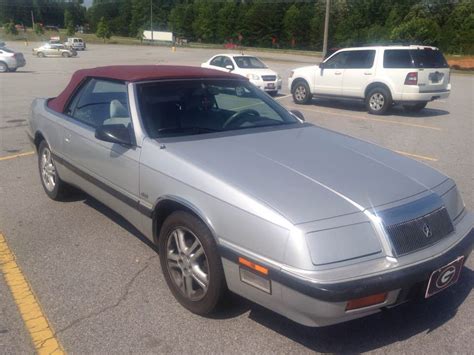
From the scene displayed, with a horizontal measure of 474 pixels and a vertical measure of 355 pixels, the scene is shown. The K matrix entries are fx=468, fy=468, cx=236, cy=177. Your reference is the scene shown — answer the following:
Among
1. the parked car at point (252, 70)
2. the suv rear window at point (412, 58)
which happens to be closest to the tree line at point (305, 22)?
the parked car at point (252, 70)

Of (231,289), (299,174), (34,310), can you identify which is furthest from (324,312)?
(34,310)

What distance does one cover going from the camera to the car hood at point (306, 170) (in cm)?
266

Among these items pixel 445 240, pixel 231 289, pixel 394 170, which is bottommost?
pixel 231 289

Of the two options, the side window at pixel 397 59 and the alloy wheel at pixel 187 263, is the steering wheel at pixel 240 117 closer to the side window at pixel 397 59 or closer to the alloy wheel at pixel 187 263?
the alloy wheel at pixel 187 263

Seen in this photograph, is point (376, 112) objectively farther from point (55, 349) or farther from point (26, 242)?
point (55, 349)

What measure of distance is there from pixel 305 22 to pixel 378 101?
65.6 meters

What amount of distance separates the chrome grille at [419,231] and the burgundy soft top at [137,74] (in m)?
2.24

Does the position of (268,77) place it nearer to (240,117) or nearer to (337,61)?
(337,61)

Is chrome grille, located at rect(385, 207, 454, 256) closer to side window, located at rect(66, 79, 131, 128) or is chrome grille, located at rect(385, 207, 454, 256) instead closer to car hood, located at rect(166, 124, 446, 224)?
car hood, located at rect(166, 124, 446, 224)

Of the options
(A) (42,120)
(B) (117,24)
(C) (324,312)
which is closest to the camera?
(C) (324,312)

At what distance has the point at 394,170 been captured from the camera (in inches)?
126

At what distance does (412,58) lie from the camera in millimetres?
→ 11961

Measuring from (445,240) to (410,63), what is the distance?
1022cm

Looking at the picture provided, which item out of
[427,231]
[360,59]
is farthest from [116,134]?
[360,59]
